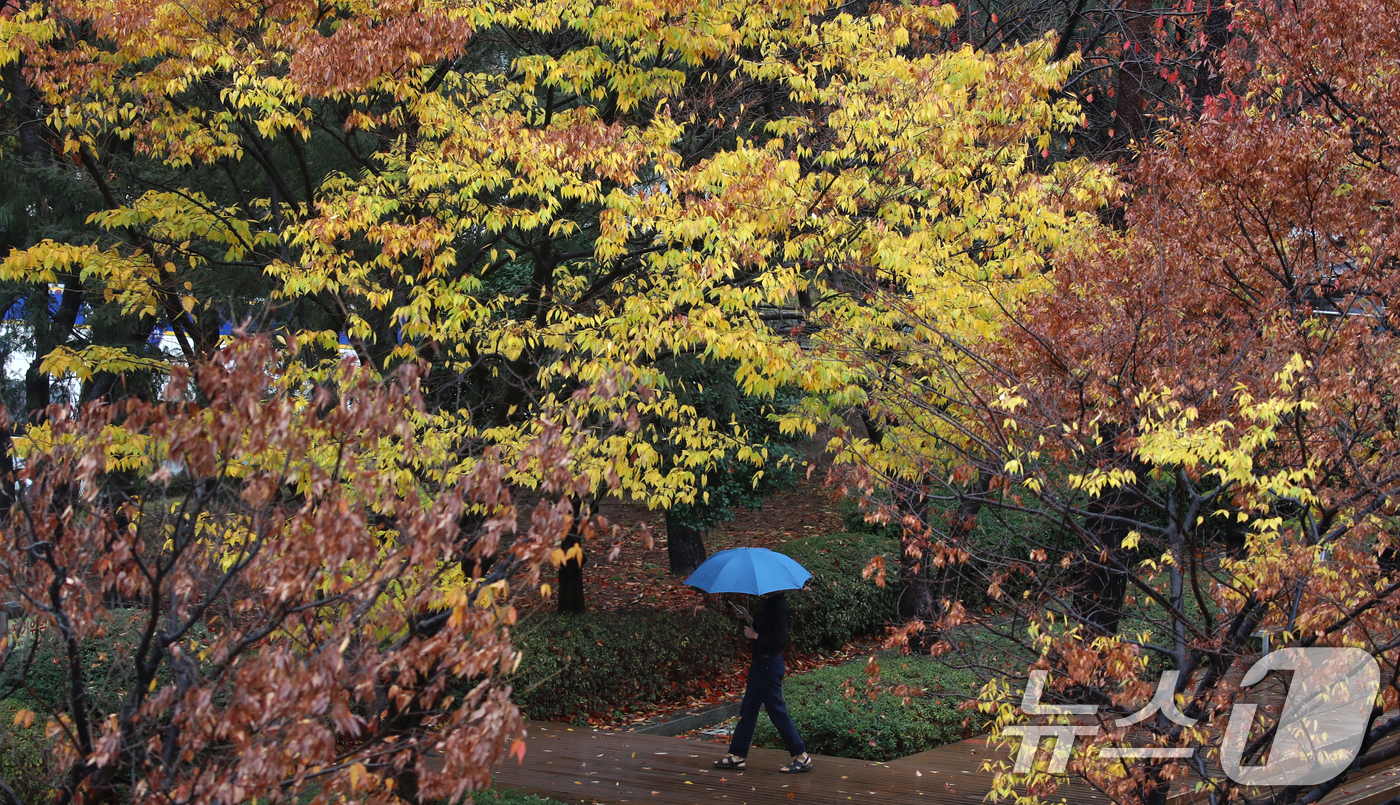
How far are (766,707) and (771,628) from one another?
26.8 inches

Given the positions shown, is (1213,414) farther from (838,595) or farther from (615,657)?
(838,595)

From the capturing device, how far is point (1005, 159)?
33.5 ft

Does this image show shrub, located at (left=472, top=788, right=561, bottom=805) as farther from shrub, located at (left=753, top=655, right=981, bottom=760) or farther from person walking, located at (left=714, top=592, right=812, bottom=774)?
shrub, located at (left=753, top=655, right=981, bottom=760)

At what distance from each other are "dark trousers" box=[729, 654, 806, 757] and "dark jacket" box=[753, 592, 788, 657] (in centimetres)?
10

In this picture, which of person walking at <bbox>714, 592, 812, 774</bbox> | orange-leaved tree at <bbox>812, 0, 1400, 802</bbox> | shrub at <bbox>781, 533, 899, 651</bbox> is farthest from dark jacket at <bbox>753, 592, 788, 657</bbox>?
shrub at <bbox>781, 533, 899, 651</bbox>

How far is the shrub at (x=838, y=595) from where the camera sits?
1534 centimetres

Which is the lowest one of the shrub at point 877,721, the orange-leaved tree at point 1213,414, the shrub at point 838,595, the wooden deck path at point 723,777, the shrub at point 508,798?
the shrub at point 508,798

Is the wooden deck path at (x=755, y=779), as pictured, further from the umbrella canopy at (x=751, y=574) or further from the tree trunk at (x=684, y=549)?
the tree trunk at (x=684, y=549)

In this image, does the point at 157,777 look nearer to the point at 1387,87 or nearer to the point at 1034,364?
the point at 1034,364

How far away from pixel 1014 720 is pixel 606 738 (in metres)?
5.14

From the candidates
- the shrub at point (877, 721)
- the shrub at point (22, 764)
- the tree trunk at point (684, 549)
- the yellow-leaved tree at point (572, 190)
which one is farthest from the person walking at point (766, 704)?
the tree trunk at point (684, 549)

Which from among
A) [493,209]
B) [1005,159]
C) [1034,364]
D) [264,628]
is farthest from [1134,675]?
[1005,159]

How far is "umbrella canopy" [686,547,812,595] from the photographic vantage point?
29.7 feet

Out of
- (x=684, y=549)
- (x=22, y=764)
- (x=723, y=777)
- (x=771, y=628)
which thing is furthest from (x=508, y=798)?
(x=684, y=549)
